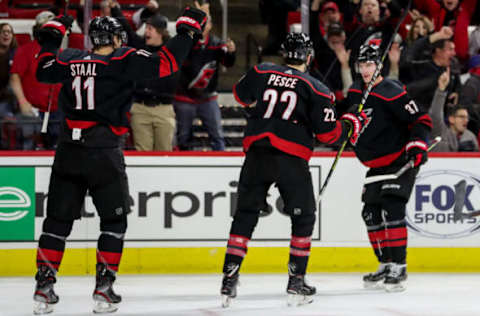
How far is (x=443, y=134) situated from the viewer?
6.46 metres

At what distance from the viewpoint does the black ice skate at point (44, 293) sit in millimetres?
4289

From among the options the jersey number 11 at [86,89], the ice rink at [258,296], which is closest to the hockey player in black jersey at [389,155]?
the ice rink at [258,296]

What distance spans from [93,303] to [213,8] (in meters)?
3.15

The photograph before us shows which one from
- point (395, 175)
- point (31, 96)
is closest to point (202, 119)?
point (31, 96)

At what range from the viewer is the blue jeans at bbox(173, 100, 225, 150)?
6.29 metres

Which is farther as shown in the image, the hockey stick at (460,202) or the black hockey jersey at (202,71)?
the black hockey jersey at (202,71)

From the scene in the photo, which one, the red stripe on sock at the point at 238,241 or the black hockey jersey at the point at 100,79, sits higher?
the black hockey jersey at the point at 100,79

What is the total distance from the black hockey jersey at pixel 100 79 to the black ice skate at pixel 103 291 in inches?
25.5

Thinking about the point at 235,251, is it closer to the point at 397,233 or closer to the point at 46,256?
the point at 46,256

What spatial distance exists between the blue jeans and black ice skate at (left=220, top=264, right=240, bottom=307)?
74.2 inches

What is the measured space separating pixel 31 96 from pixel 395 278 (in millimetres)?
2894

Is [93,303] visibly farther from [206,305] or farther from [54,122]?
[54,122]

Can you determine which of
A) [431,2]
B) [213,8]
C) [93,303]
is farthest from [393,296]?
[431,2]

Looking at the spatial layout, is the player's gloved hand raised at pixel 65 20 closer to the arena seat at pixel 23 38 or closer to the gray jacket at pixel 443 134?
the arena seat at pixel 23 38
